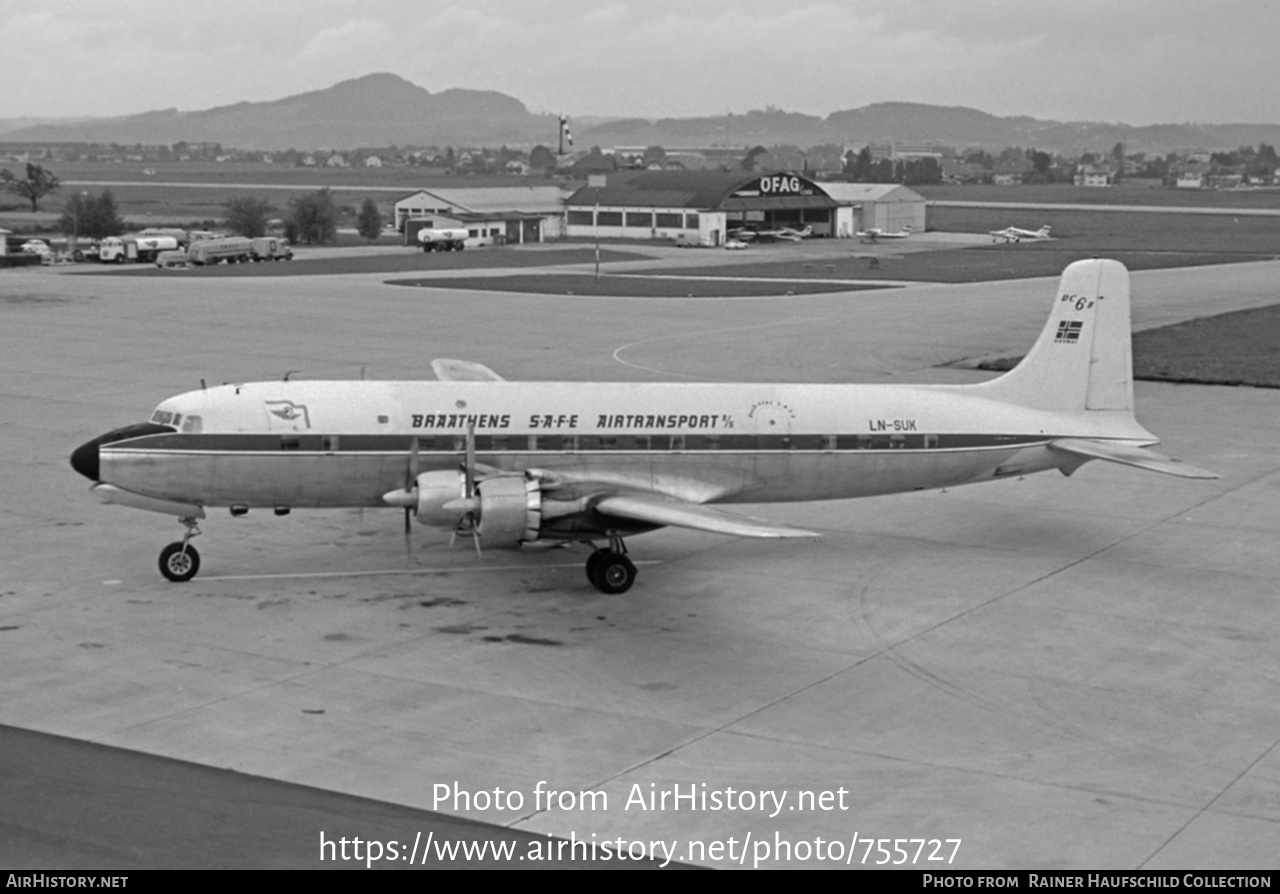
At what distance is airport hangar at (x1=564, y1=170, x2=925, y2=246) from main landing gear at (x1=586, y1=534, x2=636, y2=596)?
110 metres

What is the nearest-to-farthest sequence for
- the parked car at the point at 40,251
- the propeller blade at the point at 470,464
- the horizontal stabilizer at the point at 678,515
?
the horizontal stabilizer at the point at 678,515
the propeller blade at the point at 470,464
the parked car at the point at 40,251

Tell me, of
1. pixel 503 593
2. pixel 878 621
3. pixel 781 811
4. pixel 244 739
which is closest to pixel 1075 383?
pixel 878 621

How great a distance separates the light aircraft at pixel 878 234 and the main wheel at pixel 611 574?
120 metres

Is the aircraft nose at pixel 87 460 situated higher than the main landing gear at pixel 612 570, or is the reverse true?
the aircraft nose at pixel 87 460

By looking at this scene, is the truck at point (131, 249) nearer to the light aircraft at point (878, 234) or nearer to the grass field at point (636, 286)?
the grass field at point (636, 286)

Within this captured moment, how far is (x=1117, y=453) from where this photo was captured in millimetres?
32031

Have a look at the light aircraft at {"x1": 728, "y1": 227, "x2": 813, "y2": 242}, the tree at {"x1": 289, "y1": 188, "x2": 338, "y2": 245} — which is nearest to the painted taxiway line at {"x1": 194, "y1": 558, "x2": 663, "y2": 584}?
the tree at {"x1": 289, "y1": 188, "x2": 338, "y2": 245}

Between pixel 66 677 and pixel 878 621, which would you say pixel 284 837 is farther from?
pixel 878 621

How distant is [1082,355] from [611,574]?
1278cm

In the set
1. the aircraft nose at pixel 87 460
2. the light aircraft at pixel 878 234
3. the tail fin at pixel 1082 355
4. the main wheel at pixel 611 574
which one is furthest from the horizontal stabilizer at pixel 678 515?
the light aircraft at pixel 878 234

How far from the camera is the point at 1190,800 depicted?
19.2m

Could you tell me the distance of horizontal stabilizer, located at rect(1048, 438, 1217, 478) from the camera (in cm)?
3100

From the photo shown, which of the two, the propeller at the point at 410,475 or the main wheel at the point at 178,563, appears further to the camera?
the main wheel at the point at 178,563

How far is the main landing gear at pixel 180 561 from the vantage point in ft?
94.7
